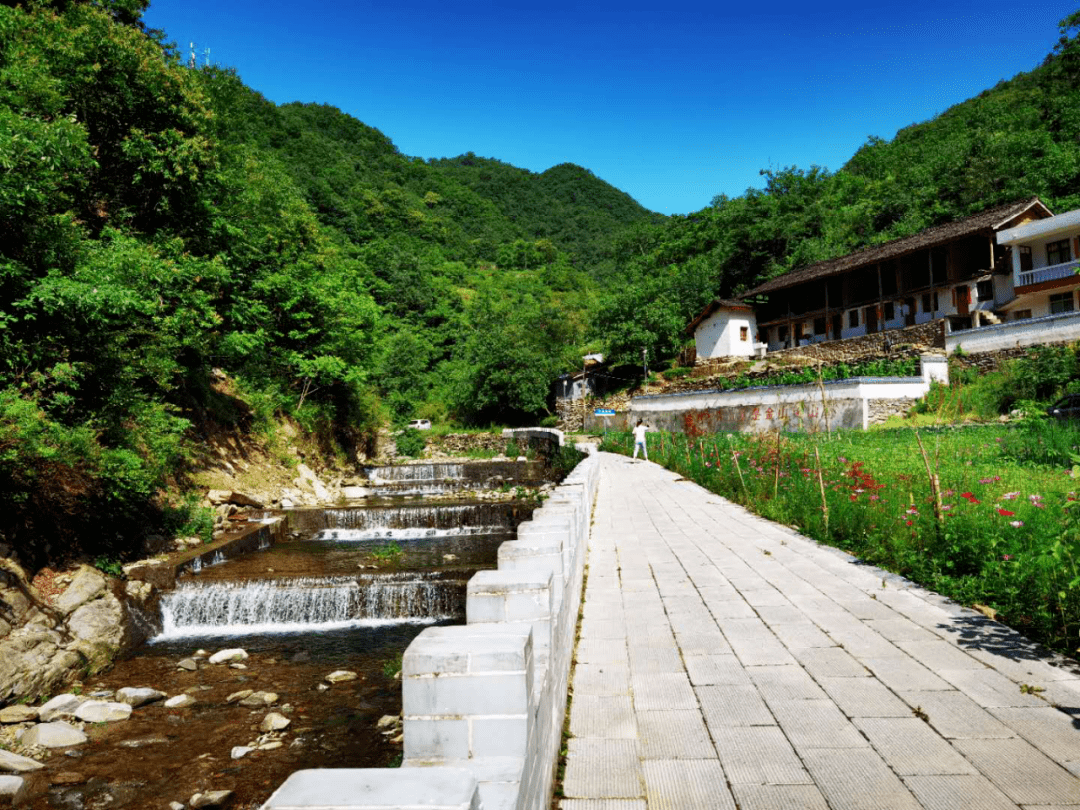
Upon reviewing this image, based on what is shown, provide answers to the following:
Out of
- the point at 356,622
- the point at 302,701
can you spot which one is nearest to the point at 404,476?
the point at 356,622

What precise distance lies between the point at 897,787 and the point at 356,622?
25.7 feet

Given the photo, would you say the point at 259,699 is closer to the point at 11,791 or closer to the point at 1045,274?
the point at 11,791

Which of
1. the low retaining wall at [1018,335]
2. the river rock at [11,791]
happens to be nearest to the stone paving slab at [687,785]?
the river rock at [11,791]

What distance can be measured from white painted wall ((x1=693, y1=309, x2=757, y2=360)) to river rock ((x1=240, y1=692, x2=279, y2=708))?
3658 cm

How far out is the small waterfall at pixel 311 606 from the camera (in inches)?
362

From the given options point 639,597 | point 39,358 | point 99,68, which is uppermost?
point 99,68

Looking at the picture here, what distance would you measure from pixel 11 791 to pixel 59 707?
5.23 ft

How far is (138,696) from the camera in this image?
6.37m

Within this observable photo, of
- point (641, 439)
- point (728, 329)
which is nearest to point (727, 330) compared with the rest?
point (728, 329)

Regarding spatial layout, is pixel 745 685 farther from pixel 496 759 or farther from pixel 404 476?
Answer: pixel 404 476

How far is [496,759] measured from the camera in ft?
6.82

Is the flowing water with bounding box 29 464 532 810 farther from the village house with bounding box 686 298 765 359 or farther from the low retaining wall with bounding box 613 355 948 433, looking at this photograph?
the village house with bounding box 686 298 765 359

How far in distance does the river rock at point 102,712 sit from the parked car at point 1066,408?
1955 centimetres

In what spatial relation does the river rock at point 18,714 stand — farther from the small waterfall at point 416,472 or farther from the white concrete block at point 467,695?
the small waterfall at point 416,472
